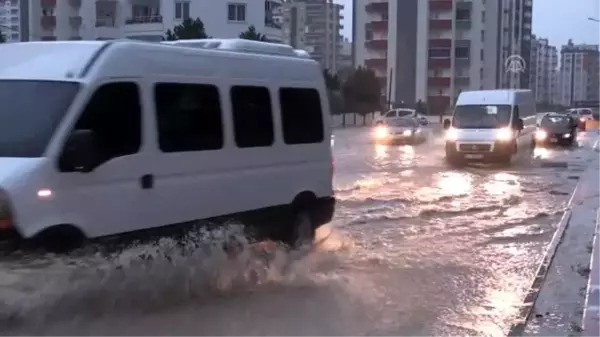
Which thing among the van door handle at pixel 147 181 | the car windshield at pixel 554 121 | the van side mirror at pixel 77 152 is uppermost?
the van side mirror at pixel 77 152

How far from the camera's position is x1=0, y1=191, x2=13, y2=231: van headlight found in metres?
6.67

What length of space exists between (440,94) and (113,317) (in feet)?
328

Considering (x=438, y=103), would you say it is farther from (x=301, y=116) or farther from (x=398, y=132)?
(x=301, y=116)

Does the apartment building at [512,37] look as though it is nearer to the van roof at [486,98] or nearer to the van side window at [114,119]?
the van roof at [486,98]

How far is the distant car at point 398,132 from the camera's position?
43.6m

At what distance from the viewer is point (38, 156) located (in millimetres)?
6992

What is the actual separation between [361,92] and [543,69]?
378ft

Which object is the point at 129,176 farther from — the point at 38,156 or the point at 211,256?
the point at 211,256

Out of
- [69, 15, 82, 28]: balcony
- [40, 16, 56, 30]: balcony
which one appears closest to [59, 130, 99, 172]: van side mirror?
[69, 15, 82, 28]: balcony

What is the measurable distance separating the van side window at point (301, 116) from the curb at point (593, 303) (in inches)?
140

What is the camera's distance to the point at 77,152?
7.14m

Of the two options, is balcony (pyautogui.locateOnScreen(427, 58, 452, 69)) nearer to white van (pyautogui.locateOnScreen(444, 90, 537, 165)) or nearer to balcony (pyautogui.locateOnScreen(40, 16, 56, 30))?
balcony (pyautogui.locateOnScreen(40, 16, 56, 30))

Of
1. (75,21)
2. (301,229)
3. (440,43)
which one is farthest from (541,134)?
(440,43)

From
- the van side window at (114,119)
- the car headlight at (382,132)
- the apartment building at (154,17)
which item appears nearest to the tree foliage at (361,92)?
the apartment building at (154,17)
